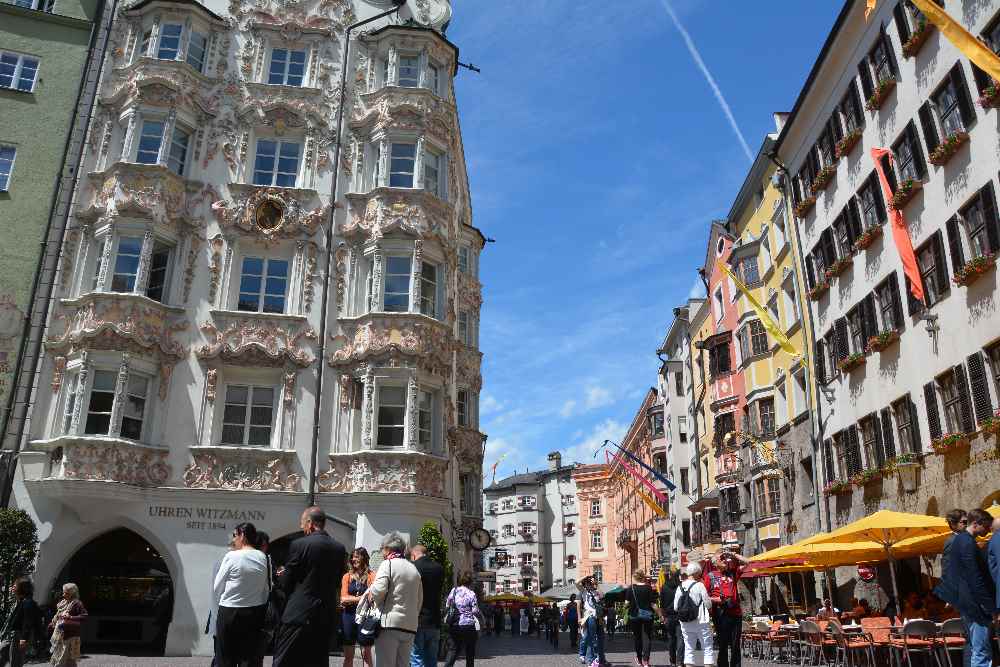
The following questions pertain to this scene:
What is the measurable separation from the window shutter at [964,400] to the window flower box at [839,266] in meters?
8.40

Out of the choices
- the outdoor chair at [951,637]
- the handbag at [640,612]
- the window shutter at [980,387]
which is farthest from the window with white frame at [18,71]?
the outdoor chair at [951,637]

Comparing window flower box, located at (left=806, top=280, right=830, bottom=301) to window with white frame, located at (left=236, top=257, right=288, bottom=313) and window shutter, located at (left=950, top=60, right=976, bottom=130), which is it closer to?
window shutter, located at (left=950, top=60, right=976, bottom=130)

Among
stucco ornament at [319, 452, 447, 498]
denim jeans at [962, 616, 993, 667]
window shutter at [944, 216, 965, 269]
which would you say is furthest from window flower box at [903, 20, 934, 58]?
stucco ornament at [319, 452, 447, 498]

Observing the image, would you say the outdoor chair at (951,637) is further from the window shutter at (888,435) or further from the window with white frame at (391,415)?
the window with white frame at (391,415)

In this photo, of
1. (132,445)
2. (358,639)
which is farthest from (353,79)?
(358,639)

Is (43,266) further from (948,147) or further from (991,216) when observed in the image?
(991,216)

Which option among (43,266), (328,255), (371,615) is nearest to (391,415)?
(328,255)

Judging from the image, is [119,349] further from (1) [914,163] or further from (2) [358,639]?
(1) [914,163]

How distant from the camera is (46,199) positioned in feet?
78.7

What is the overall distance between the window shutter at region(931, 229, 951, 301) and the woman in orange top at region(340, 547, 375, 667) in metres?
16.1

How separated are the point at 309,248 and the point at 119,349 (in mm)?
6198

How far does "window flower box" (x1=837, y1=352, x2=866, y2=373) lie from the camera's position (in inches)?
1010

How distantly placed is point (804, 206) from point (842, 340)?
6.34 metres

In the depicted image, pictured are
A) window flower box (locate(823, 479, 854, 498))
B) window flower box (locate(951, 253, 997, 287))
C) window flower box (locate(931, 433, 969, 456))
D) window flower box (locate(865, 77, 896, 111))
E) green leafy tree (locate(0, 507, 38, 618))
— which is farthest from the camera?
window flower box (locate(823, 479, 854, 498))
